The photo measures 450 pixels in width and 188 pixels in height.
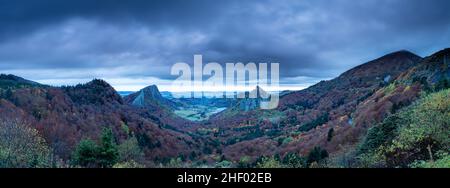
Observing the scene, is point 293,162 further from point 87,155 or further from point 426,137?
point 87,155

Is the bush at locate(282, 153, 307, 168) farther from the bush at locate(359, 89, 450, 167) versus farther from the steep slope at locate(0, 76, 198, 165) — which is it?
the steep slope at locate(0, 76, 198, 165)

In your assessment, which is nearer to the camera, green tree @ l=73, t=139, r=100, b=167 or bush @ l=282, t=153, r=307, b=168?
bush @ l=282, t=153, r=307, b=168

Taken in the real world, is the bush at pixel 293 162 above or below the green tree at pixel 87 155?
below

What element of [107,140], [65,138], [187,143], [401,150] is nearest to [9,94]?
[65,138]

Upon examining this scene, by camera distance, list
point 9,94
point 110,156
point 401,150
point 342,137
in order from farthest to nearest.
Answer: point 9,94
point 342,137
point 401,150
point 110,156

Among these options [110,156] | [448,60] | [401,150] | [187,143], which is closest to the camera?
[110,156]

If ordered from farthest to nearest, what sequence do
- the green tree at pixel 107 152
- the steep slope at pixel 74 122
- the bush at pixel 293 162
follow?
the steep slope at pixel 74 122
the bush at pixel 293 162
the green tree at pixel 107 152

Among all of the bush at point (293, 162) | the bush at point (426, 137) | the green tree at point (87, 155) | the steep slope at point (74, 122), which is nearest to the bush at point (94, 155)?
the green tree at point (87, 155)

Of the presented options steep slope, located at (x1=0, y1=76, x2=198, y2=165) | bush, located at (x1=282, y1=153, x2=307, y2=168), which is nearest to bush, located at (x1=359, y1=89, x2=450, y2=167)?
bush, located at (x1=282, y1=153, x2=307, y2=168)

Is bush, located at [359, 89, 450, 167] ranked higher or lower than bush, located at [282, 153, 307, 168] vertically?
higher

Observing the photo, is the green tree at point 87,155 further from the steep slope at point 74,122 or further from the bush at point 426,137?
the steep slope at point 74,122
